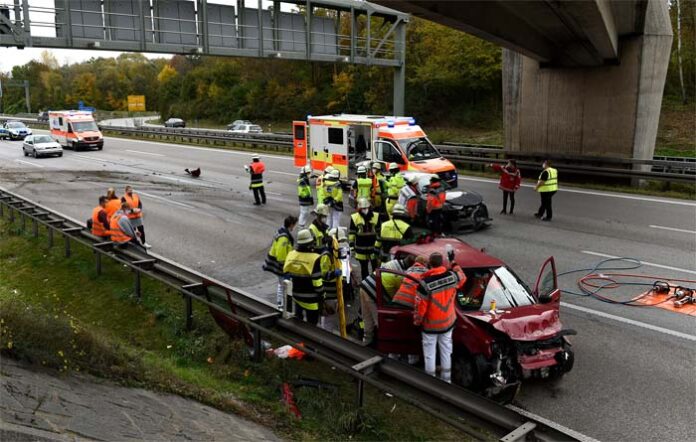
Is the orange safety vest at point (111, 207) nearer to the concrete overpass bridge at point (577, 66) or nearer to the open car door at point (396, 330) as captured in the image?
the open car door at point (396, 330)

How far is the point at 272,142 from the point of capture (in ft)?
114

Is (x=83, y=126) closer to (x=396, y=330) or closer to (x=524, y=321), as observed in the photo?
(x=396, y=330)

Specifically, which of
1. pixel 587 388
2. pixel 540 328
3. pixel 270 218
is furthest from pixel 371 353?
pixel 270 218

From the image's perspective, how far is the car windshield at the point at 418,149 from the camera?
19.3 meters

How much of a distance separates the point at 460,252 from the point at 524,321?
1.69 m

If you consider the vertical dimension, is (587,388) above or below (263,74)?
below

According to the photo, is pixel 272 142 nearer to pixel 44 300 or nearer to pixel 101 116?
pixel 44 300

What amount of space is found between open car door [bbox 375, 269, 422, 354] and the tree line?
38.7 meters

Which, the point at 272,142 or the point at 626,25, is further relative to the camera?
the point at 272,142

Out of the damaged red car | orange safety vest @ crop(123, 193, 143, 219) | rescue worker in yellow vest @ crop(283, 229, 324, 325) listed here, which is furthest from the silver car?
the damaged red car

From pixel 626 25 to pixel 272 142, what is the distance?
20401 mm

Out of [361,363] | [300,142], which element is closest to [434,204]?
[361,363]

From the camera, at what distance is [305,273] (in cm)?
771

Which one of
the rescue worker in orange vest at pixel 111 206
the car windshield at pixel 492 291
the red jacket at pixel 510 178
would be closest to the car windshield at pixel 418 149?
the red jacket at pixel 510 178
